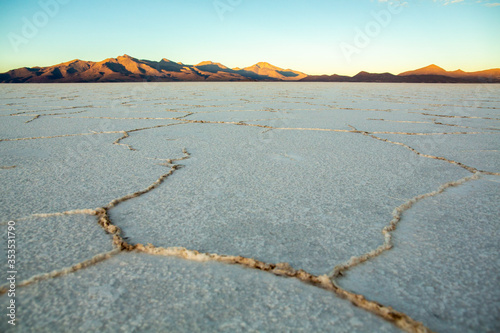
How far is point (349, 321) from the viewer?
0.50 metres

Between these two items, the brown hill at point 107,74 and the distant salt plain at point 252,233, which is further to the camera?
the brown hill at point 107,74

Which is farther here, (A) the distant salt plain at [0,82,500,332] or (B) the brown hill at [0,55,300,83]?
(B) the brown hill at [0,55,300,83]

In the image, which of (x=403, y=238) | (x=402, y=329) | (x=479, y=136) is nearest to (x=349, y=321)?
(x=402, y=329)

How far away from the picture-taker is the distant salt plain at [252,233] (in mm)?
529

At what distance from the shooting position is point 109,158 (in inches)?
62.0

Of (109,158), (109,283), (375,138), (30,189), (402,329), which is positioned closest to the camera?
(402,329)

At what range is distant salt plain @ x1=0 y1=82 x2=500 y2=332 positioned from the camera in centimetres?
53

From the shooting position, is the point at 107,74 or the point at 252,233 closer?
the point at 252,233

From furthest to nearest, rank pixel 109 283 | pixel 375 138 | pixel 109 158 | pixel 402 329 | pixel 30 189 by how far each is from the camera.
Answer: pixel 375 138, pixel 109 158, pixel 30 189, pixel 109 283, pixel 402 329

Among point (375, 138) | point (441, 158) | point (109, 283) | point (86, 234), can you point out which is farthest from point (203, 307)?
point (375, 138)

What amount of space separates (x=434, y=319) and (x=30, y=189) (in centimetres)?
126

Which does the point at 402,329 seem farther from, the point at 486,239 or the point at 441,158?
the point at 441,158

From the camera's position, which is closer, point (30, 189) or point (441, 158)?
point (30, 189)

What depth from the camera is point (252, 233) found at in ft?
2.68
